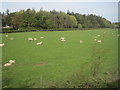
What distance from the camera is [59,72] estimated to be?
559 centimetres

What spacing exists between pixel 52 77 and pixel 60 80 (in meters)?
0.46

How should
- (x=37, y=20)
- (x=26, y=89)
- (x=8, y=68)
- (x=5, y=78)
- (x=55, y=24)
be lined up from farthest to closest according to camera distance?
1. (x=55, y=24)
2. (x=37, y=20)
3. (x=8, y=68)
4. (x=5, y=78)
5. (x=26, y=89)

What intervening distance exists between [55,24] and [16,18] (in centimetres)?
1678

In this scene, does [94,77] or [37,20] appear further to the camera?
[37,20]

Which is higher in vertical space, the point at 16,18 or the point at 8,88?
the point at 16,18

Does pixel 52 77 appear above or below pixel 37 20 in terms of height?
below

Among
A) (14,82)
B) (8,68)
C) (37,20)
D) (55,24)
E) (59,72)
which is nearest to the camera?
(14,82)

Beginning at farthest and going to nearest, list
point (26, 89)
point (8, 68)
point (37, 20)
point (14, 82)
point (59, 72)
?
point (37, 20) < point (8, 68) < point (59, 72) < point (14, 82) < point (26, 89)

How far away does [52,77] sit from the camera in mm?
5035

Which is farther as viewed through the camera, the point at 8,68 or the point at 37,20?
the point at 37,20

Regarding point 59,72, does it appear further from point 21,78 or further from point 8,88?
point 8,88

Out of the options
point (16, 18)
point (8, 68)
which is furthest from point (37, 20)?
point (8, 68)

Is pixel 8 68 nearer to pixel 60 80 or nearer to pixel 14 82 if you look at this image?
pixel 14 82

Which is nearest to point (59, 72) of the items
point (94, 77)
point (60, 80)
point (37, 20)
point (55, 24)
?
point (60, 80)
